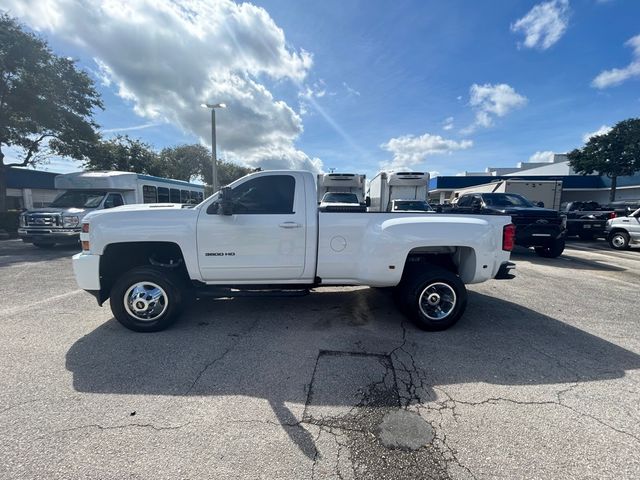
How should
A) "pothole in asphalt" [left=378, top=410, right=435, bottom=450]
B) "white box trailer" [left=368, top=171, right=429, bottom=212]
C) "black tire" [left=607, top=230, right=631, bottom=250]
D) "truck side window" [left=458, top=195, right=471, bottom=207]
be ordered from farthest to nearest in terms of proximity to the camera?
"white box trailer" [left=368, top=171, right=429, bottom=212], "truck side window" [left=458, top=195, right=471, bottom=207], "black tire" [left=607, top=230, right=631, bottom=250], "pothole in asphalt" [left=378, top=410, right=435, bottom=450]

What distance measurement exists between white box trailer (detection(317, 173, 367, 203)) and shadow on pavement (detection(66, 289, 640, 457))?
10.8m

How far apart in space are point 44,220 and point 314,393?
466 inches

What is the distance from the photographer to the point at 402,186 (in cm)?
1428

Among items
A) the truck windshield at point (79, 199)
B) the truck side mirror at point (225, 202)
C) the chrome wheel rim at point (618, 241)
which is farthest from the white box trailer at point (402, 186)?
the truck windshield at point (79, 199)

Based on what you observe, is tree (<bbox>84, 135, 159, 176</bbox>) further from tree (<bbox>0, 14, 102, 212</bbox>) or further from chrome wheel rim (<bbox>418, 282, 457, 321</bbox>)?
chrome wheel rim (<bbox>418, 282, 457, 321</bbox>)

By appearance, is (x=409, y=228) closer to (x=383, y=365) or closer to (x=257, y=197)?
(x=383, y=365)

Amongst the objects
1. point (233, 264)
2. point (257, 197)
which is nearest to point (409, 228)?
point (257, 197)

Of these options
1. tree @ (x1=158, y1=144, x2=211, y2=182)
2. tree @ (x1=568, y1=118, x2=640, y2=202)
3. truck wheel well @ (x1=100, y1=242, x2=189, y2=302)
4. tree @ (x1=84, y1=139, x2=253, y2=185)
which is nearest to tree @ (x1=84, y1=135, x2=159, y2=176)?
tree @ (x1=84, y1=139, x2=253, y2=185)

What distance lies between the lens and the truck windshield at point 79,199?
10.9 meters

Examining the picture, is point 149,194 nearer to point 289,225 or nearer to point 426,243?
point 289,225

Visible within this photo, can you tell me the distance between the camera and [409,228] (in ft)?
12.5

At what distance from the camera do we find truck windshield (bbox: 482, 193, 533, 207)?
400 inches

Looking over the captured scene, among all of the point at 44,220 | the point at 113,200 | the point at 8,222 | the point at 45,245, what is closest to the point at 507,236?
the point at 113,200

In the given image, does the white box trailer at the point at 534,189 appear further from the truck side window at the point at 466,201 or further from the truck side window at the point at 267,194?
the truck side window at the point at 267,194
